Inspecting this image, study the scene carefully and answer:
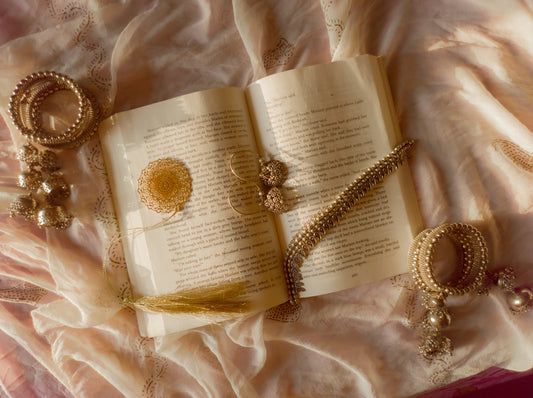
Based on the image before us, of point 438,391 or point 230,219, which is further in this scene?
point 438,391

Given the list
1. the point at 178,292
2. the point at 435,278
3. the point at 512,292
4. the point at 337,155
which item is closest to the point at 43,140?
the point at 178,292

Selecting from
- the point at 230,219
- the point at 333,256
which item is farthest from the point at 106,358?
the point at 333,256

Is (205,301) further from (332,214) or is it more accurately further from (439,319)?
(439,319)

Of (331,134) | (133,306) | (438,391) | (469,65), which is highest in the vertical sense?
(469,65)

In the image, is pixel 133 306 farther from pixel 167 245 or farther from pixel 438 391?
pixel 438 391

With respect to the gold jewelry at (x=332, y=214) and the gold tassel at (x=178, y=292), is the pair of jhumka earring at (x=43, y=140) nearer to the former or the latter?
the gold tassel at (x=178, y=292)

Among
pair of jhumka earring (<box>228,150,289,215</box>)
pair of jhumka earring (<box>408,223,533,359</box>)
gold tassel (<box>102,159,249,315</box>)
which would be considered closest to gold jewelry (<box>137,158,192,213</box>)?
gold tassel (<box>102,159,249,315</box>)

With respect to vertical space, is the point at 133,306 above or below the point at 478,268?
above
